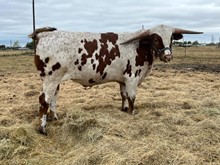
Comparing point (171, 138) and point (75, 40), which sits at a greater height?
point (75, 40)

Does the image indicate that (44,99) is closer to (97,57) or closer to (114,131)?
(97,57)

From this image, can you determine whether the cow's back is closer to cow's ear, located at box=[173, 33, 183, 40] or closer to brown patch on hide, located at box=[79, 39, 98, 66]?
brown patch on hide, located at box=[79, 39, 98, 66]

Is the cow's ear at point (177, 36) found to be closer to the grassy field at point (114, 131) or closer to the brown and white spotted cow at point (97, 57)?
the brown and white spotted cow at point (97, 57)

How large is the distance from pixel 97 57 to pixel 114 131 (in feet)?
5.63

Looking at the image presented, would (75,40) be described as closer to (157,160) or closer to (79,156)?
(79,156)

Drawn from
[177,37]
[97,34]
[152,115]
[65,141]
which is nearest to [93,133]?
[65,141]

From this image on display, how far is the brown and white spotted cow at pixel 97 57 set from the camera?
661 centimetres

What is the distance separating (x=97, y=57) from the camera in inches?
284

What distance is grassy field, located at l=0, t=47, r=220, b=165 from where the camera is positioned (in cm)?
520

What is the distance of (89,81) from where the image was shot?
7.36 meters

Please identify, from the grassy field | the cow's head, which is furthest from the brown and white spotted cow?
the grassy field

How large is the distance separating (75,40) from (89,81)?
3.09ft

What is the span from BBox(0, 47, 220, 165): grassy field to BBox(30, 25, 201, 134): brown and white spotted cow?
52 cm

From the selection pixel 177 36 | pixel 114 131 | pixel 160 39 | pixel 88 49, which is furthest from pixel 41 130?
pixel 177 36
